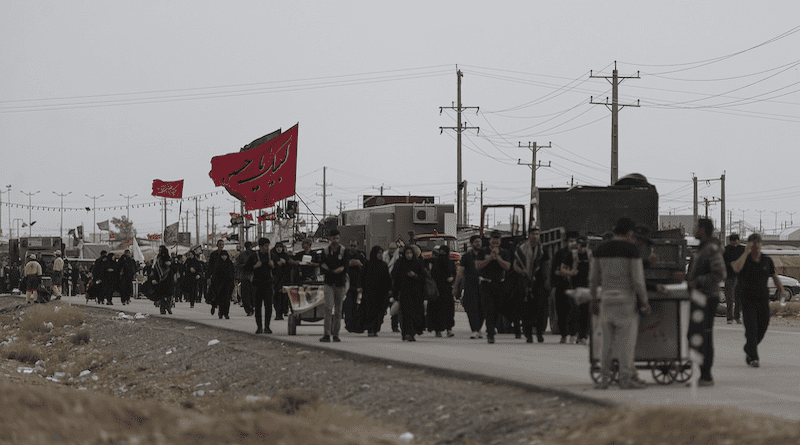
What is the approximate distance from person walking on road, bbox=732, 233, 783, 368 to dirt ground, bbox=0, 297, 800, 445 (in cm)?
388

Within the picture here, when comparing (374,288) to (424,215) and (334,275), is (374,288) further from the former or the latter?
(424,215)

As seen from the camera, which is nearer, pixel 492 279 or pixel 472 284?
pixel 492 279

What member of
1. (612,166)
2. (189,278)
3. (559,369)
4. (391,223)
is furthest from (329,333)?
(612,166)

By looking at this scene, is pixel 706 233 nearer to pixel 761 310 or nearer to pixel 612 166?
pixel 761 310

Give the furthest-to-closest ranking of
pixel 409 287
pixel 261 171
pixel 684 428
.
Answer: pixel 261 171
pixel 409 287
pixel 684 428

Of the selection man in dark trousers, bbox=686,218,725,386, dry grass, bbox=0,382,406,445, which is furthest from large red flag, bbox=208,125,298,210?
dry grass, bbox=0,382,406,445

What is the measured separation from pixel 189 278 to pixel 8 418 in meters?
26.9

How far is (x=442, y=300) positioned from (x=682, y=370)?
28.9 feet

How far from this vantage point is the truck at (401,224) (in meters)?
38.1

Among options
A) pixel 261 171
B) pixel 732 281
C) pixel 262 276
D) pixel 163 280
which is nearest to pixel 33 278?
pixel 163 280

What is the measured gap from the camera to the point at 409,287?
18.2 m

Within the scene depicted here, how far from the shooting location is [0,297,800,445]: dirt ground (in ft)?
26.1

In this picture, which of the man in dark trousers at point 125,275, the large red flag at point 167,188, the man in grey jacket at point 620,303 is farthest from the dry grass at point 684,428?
the large red flag at point 167,188

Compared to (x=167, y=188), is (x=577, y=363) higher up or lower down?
lower down
